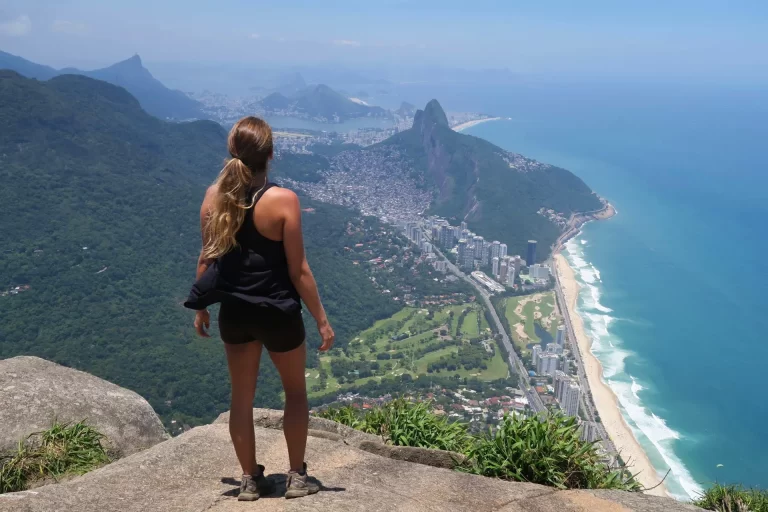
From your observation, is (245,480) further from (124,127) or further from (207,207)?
(124,127)

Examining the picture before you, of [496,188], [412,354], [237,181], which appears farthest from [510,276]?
[237,181]

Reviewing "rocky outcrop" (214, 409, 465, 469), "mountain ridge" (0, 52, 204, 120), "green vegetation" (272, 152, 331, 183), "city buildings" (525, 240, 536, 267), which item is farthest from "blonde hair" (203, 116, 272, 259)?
"mountain ridge" (0, 52, 204, 120)

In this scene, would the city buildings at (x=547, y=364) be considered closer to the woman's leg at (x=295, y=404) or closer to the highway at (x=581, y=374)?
the highway at (x=581, y=374)

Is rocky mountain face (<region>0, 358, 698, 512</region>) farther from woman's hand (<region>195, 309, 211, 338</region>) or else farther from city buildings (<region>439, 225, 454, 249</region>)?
city buildings (<region>439, 225, 454, 249</region>)

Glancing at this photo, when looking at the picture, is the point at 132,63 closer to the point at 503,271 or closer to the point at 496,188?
the point at 496,188

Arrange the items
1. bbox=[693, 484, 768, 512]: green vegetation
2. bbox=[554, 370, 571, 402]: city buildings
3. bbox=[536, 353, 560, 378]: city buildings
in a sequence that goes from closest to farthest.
→ bbox=[693, 484, 768, 512]: green vegetation < bbox=[554, 370, 571, 402]: city buildings < bbox=[536, 353, 560, 378]: city buildings

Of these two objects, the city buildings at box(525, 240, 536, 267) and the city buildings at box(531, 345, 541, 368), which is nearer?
the city buildings at box(531, 345, 541, 368)
